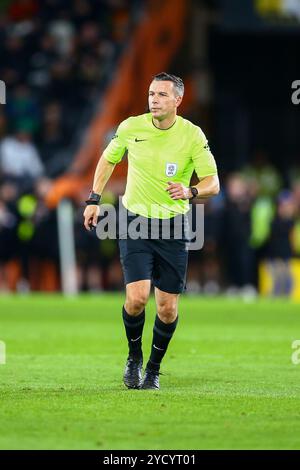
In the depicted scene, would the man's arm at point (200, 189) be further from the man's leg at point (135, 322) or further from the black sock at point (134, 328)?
the black sock at point (134, 328)

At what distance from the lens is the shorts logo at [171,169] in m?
11.9

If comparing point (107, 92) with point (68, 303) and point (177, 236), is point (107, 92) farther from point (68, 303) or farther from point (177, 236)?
point (177, 236)

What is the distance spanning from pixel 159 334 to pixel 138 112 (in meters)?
19.0

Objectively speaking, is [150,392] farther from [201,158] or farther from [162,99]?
[162,99]

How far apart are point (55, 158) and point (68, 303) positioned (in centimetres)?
635

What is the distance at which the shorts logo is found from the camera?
11883 mm

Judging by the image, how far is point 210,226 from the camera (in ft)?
99.0

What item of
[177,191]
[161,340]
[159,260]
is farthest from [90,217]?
[161,340]

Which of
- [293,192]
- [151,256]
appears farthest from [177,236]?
[293,192]

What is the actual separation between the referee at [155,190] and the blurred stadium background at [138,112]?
16.5m

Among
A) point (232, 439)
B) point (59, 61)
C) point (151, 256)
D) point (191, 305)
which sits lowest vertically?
point (191, 305)

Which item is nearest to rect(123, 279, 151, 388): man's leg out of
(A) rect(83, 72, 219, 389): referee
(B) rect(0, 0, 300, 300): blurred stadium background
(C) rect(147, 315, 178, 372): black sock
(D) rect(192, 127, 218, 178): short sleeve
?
(A) rect(83, 72, 219, 389): referee

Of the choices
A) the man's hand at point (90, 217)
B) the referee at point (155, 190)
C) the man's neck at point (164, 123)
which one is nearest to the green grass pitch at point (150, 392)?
the referee at point (155, 190)

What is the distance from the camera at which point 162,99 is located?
464 inches
